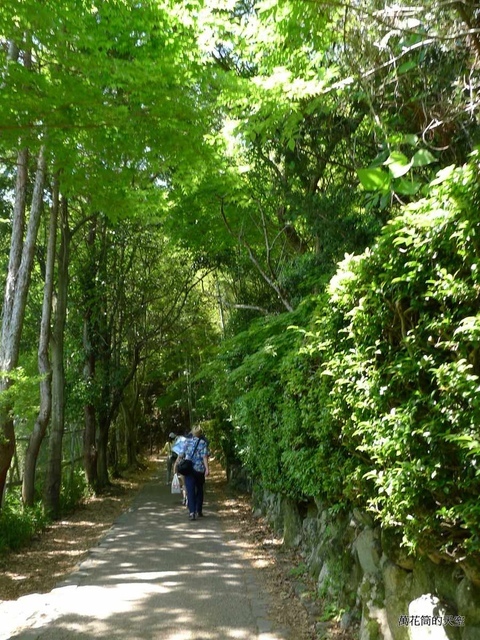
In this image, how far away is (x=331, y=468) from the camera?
5281 millimetres

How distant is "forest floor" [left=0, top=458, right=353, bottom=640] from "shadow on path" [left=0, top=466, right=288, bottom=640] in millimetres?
234

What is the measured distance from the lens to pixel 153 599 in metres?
6.18

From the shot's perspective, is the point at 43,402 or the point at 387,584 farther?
the point at 43,402

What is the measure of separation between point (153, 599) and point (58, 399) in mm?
8103

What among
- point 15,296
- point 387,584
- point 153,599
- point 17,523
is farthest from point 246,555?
point 15,296

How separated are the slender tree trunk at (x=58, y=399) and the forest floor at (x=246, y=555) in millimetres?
666

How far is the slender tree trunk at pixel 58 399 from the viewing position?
12766mm

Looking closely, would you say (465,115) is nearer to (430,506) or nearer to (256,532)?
(430,506)

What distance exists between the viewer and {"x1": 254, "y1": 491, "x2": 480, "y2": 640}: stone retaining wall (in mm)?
3418

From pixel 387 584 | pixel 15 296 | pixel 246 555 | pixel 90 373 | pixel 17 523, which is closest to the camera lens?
pixel 387 584

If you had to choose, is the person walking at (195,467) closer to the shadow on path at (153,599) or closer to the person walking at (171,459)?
the shadow on path at (153,599)

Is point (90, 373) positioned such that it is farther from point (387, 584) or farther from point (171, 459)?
point (387, 584)

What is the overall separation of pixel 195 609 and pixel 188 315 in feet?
67.4

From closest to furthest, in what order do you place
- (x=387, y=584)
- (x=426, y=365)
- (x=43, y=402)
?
1. (x=426, y=365)
2. (x=387, y=584)
3. (x=43, y=402)
